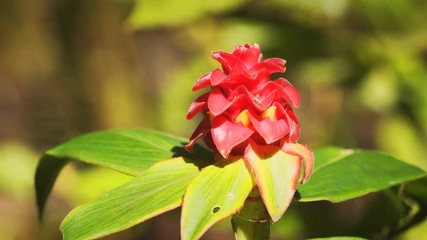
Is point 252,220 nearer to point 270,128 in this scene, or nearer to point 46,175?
point 270,128

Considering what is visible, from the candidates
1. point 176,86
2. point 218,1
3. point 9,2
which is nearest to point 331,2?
point 218,1

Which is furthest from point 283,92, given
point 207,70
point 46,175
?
point 207,70

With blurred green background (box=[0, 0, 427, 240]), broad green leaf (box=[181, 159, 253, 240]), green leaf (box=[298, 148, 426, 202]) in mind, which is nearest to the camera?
broad green leaf (box=[181, 159, 253, 240])

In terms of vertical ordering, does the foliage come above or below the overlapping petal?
below

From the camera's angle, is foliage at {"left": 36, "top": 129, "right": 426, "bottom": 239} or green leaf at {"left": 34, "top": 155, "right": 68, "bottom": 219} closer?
foliage at {"left": 36, "top": 129, "right": 426, "bottom": 239}

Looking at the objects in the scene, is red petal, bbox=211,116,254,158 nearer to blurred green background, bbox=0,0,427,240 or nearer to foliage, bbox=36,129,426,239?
foliage, bbox=36,129,426,239

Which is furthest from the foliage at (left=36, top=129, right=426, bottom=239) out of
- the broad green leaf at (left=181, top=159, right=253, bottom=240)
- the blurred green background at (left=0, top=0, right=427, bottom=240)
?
the blurred green background at (left=0, top=0, right=427, bottom=240)

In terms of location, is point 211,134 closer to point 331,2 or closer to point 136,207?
point 136,207
